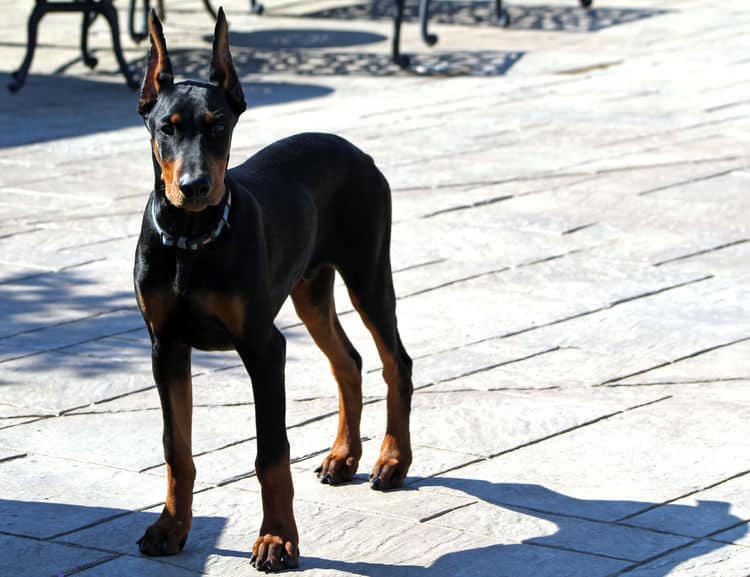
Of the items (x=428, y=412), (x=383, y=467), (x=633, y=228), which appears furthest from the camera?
(x=633, y=228)

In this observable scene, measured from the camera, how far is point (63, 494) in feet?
16.8

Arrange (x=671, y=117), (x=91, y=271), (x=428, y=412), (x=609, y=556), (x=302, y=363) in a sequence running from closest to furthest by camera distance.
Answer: (x=609, y=556) < (x=428, y=412) < (x=302, y=363) < (x=91, y=271) < (x=671, y=117)

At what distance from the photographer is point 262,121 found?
12.0m

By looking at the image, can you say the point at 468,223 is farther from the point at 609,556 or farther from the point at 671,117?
the point at 609,556

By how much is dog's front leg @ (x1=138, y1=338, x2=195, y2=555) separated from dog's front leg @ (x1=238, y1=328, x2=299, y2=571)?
0.81ft

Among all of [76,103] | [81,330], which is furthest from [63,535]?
[76,103]

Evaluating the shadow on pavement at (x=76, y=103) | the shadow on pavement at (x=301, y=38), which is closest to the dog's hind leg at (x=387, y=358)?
the shadow on pavement at (x=76, y=103)

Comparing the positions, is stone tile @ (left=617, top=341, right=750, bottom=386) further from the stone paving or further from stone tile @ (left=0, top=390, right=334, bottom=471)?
stone tile @ (left=0, top=390, right=334, bottom=471)

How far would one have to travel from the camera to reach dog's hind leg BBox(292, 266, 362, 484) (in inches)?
207

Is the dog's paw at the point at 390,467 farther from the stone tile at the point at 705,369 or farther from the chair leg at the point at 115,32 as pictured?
the chair leg at the point at 115,32

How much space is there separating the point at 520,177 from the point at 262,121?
278 centimetres

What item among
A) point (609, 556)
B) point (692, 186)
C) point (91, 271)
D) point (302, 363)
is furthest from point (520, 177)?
point (609, 556)

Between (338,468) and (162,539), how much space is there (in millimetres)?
827

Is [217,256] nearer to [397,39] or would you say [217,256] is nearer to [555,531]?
[555,531]
